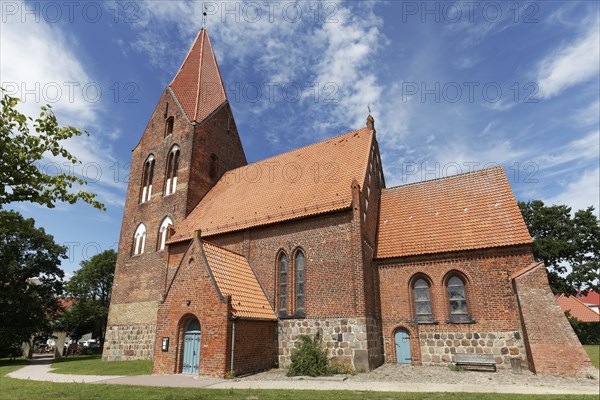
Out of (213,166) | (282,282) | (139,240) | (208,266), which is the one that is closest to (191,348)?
(208,266)

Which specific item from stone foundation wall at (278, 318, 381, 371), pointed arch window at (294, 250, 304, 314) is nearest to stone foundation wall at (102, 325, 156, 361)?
stone foundation wall at (278, 318, 381, 371)

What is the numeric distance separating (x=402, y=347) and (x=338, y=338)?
9.53 ft

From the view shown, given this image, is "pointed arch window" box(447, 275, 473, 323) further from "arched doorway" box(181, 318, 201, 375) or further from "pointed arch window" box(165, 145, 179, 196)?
"pointed arch window" box(165, 145, 179, 196)

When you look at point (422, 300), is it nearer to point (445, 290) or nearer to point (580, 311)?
point (445, 290)

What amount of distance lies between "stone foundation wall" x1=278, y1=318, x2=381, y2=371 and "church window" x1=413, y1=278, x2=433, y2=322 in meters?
1.97

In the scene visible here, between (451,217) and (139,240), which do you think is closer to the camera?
(451,217)

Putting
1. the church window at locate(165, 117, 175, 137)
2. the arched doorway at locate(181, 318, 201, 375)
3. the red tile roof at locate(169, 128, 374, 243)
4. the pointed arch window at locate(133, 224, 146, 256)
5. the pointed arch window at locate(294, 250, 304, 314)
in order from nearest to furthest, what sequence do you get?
the arched doorway at locate(181, 318, 201, 375) < the pointed arch window at locate(294, 250, 304, 314) < the red tile roof at locate(169, 128, 374, 243) < the pointed arch window at locate(133, 224, 146, 256) < the church window at locate(165, 117, 175, 137)

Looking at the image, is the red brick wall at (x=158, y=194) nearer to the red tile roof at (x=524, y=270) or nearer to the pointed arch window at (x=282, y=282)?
the pointed arch window at (x=282, y=282)

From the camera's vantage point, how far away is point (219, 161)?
81.3ft

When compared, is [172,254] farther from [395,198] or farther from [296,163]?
[395,198]

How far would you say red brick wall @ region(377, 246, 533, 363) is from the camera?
13570 mm

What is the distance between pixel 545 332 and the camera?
11625mm

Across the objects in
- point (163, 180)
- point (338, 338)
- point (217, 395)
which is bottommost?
point (217, 395)

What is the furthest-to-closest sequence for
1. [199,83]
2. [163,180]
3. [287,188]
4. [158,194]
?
1. [199,83]
2. [163,180]
3. [158,194]
4. [287,188]
